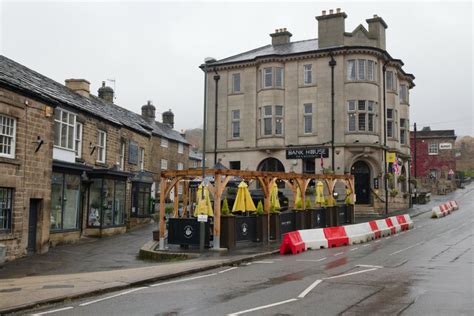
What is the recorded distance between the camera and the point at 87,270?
51.0 feet

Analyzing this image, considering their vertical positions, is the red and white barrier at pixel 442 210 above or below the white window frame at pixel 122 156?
below

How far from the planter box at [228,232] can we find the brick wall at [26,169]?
24.1 feet

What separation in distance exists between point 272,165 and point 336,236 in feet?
54.9

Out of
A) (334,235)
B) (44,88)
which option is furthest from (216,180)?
(44,88)

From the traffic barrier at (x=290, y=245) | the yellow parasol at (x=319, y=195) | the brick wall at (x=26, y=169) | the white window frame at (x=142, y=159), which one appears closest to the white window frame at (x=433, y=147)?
the yellow parasol at (x=319, y=195)

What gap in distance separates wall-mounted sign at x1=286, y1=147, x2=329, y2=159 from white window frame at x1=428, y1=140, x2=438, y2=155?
35447 mm

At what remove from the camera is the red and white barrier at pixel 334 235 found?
18.0 metres

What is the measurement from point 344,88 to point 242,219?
60.7 ft

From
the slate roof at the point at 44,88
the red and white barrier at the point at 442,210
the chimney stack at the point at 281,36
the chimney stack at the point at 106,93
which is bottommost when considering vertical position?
the red and white barrier at the point at 442,210

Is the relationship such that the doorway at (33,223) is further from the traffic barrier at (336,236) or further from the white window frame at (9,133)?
the traffic barrier at (336,236)

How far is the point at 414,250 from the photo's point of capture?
57.5 feet

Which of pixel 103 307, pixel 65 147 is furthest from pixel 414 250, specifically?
pixel 65 147

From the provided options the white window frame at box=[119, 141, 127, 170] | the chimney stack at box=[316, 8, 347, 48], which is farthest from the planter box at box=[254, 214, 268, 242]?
the chimney stack at box=[316, 8, 347, 48]

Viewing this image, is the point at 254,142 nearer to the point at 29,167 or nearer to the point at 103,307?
the point at 29,167
